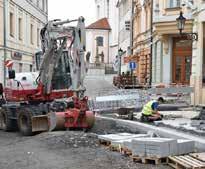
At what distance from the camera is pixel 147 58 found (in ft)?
116

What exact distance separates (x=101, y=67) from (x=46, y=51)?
5663 cm

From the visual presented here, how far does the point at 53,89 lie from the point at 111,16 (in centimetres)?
7724

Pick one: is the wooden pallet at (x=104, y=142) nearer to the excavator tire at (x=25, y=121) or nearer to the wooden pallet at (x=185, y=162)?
the wooden pallet at (x=185, y=162)

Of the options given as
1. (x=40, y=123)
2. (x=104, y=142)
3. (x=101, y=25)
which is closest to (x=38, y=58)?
(x=40, y=123)

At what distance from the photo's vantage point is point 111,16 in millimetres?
92250

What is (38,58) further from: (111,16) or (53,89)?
(111,16)

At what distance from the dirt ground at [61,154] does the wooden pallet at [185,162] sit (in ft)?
0.69

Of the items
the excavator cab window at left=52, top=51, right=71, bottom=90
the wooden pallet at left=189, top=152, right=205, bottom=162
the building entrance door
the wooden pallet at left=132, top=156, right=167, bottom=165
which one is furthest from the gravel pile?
the building entrance door

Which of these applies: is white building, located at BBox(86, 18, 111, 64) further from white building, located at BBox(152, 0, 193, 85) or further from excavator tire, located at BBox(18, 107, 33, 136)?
excavator tire, located at BBox(18, 107, 33, 136)

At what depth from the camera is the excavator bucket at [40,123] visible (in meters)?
14.8

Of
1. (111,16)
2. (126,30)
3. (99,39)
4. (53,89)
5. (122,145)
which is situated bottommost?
(122,145)

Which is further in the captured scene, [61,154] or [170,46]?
[170,46]

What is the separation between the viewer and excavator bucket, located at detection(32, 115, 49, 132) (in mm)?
14812

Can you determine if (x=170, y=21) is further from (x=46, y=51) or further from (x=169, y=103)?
(x=46, y=51)
